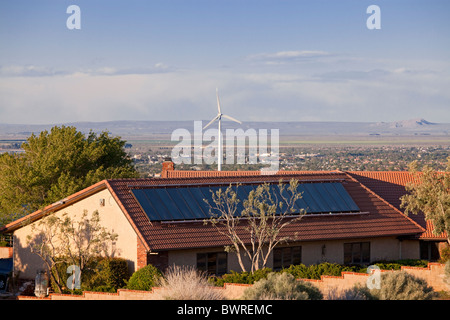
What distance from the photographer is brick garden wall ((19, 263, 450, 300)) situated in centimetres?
2725

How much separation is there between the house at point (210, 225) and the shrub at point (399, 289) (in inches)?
453

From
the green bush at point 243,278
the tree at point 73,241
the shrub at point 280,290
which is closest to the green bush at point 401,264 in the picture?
the green bush at point 243,278

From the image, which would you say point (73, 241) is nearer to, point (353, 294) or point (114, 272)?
point (114, 272)

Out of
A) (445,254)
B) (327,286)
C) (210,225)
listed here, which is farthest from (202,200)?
(445,254)

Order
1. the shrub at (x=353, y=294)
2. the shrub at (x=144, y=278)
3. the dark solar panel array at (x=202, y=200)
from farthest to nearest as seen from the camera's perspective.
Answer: the dark solar panel array at (x=202, y=200) → the shrub at (x=144, y=278) → the shrub at (x=353, y=294)

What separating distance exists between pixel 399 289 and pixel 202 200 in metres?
14.5

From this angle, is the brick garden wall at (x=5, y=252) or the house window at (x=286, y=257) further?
the brick garden wall at (x=5, y=252)

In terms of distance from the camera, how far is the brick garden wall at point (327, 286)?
89.4 ft

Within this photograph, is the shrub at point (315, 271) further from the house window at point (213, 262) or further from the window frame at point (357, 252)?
the window frame at point (357, 252)

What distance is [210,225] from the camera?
36375 millimetres
